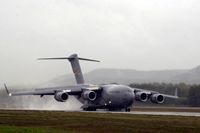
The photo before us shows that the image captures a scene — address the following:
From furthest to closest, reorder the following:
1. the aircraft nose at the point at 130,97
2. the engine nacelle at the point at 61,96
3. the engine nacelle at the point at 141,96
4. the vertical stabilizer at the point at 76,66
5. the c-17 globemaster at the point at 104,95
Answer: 1. the vertical stabilizer at the point at 76,66
2. the engine nacelle at the point at 141,96
3. the engine nacelle at the point at 61,96
4. the c-17 globemaster at the point at 104,95
5. the aircraft nose at the point at 130,97

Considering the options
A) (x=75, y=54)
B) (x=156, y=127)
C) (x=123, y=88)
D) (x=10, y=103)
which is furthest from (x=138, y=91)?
(x=156, y=127)

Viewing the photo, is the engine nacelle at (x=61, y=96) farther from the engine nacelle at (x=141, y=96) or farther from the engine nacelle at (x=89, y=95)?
the engine nacelle at (x=141, y=96)

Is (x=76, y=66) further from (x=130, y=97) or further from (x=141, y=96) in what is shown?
(x=130, y=97)

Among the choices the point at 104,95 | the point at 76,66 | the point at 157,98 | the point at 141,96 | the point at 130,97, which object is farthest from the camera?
the point at 76,66

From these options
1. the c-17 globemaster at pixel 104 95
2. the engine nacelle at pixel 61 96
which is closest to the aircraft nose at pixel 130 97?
the c-17 globemaster at pixel 104 95

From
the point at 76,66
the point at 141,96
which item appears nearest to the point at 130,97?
the point at 141,96

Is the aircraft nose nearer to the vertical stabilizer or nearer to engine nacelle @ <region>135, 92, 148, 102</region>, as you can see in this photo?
engine nacelle @ <region>135, 92, 148, 102</region>

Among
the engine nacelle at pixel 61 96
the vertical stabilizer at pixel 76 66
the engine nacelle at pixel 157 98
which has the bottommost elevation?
the engine nacelle at pixel 157 98

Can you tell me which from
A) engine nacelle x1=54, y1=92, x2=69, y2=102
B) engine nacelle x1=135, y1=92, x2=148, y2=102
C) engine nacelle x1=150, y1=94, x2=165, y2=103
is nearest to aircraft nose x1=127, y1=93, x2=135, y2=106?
engine nacelle x1=135, y1=92, x2=148, y2=102

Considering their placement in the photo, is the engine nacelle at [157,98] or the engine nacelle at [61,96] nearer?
the engine nacelle at [61,96]

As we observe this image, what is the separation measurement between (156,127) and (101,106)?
102 ft

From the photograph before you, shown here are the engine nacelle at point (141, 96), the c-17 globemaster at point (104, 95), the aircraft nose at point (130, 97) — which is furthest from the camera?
the engine nacelle at point (141, 96)

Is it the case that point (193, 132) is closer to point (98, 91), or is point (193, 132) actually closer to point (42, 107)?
point (98, 91)

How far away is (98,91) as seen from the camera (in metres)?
62.0
